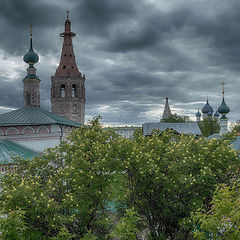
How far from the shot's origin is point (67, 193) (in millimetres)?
7230

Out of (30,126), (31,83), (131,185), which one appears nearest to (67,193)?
(131,185)

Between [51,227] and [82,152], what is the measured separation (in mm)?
2265

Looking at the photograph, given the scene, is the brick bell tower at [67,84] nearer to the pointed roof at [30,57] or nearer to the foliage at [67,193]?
the pointed roof at [30,57]

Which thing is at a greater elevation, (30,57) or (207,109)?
(207,109)

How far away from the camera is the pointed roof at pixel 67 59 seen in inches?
1283

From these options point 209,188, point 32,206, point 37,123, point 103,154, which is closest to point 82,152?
point 103,154

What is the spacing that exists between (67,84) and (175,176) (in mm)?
27816

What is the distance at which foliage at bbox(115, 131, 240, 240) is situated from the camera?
6884 millimetres

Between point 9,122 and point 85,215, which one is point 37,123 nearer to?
point 9,122

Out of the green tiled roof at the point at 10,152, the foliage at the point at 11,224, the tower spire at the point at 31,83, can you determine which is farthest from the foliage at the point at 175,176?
the tower spire at the point at 31,83

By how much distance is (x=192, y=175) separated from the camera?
7117 millimetres

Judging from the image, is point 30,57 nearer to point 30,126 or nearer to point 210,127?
point 30,126

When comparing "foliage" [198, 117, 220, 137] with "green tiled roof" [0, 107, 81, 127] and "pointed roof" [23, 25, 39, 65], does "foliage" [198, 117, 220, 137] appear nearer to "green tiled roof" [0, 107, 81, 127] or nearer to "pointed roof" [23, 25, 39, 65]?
"pointed roof" [23, 25, 39, 65]

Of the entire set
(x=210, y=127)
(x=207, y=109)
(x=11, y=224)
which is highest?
(x=207, y=109)
